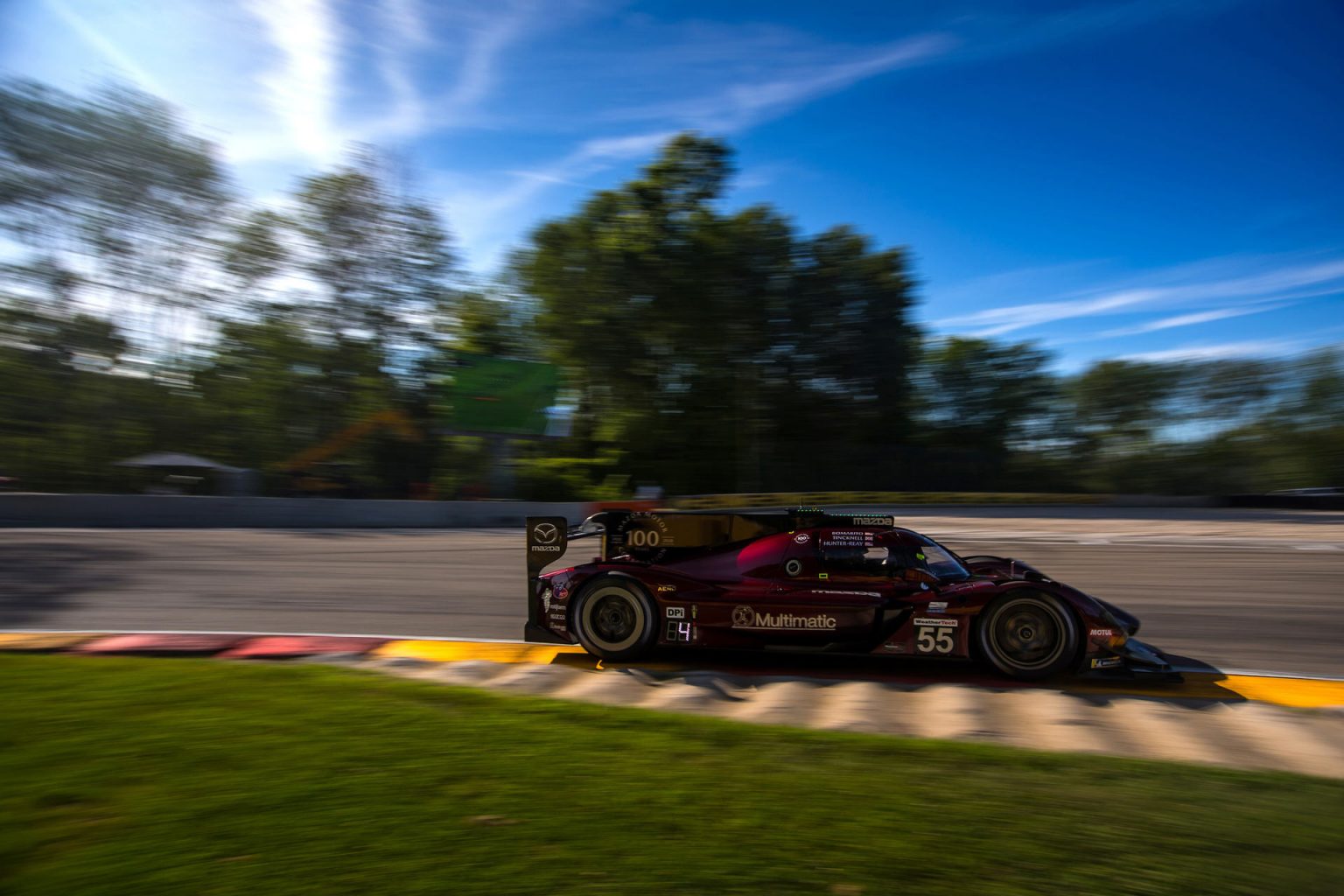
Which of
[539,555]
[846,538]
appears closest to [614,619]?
[539,555]

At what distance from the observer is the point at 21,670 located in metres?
5.52

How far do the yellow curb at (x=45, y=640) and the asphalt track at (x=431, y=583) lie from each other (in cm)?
38

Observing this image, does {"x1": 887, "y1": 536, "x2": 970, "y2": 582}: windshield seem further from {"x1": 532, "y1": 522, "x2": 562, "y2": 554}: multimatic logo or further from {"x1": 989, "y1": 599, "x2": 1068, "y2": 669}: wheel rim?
{"x1": 532, "y1": 522, "x2": 562, "y2": 554}: multimatic logo

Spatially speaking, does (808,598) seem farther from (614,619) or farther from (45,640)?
(45,640)

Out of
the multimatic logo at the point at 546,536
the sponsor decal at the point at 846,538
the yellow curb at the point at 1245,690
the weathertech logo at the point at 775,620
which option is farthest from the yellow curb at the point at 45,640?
the yellow curb at the point at 1245,690

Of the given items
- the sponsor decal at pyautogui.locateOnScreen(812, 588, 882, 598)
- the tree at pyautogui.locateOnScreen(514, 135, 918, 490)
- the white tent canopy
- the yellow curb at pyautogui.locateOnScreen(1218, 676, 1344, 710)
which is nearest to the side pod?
the sponsor decal at pyautogui.locateOnScreen(812, 588, 882, 598)

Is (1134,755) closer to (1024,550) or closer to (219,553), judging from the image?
(1024,550)

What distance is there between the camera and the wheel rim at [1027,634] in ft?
19.9

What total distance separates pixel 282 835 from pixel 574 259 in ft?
120

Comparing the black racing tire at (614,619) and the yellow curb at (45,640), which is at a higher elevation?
the black racing tire at (614,619)

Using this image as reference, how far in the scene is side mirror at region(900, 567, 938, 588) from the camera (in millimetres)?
6344

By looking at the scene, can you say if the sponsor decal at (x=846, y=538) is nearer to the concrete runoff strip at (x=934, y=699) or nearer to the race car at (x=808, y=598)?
the race car at (x=808, y=598)

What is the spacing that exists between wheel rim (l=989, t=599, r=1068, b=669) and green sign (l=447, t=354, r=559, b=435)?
2582cm

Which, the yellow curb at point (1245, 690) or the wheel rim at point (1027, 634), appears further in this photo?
the wheel rim at point (1027, 634)
